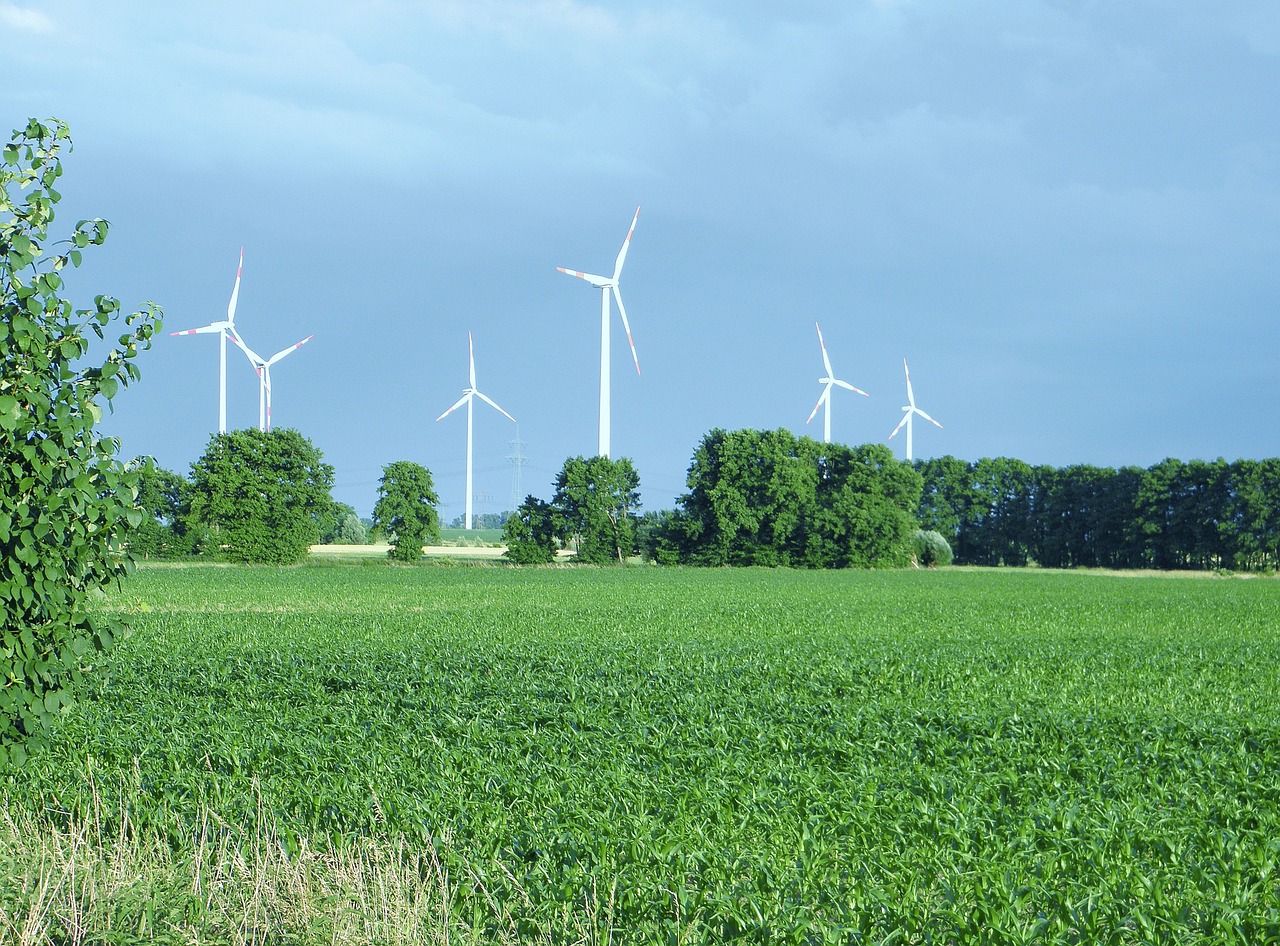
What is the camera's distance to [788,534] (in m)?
70.2

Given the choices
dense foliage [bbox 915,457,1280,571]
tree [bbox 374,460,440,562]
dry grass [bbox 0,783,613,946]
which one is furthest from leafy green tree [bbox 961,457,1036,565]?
dry grass [bbox 0,783,613,946]

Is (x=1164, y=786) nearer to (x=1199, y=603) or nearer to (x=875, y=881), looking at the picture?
(x=875, y=881)

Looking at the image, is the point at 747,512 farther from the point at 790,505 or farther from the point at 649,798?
the point at 649,798

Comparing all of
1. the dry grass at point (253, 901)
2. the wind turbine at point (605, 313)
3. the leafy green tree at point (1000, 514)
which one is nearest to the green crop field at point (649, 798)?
the dry grass at point (253, 901)

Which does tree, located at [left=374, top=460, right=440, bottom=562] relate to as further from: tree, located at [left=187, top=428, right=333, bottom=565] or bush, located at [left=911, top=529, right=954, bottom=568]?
bush, located at [left=911, top=529, right=954, bottom=568]

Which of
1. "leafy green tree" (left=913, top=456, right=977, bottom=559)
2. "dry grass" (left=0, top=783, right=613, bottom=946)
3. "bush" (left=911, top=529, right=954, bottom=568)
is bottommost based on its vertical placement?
"dry grass" (left=0, top=783, right=613, bottom=946)

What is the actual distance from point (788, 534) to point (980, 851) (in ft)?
209

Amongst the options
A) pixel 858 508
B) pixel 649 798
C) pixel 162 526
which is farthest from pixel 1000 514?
pixel 649 798

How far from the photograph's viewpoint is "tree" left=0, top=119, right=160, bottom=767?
675 centimetres

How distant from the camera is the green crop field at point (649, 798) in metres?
5.86

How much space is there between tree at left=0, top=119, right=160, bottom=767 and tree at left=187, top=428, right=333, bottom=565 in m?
58.3

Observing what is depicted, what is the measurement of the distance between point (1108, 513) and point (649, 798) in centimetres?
8168

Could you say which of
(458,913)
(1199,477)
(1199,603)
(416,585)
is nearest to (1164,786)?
(458,913)

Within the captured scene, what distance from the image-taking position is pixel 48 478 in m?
6.75
